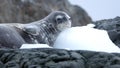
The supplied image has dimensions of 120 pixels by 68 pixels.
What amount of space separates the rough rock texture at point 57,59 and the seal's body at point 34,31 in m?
0.31

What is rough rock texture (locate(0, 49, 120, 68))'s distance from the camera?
3.47 ft

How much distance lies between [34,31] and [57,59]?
513 mm

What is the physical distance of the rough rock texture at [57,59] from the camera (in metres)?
1.06

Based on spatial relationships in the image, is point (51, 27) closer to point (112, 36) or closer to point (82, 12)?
point (112, 36)

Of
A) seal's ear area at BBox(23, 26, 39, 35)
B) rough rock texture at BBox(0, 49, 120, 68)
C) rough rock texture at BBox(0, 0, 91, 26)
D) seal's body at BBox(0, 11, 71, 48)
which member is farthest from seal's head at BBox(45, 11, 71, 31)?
rough rock texture at BBox(0, 0, 91, 26)

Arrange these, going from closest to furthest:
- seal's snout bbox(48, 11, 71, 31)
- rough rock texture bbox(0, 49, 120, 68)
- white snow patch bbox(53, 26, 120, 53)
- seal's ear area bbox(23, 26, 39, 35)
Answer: rough rock texture bbox(0, 49, 120, 68)
white snow patch bbox(53, 26, 120, 53)
seal's ear area bbox(23, 26, 39, 35)
seal's snout bbox(48, 11, 71, 31)

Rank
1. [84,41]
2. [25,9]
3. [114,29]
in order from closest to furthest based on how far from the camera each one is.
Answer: [84,41] → [114,29] → [25,9]

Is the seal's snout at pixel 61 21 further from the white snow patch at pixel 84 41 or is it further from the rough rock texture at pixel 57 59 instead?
the rough rock texture at pixel 57 59

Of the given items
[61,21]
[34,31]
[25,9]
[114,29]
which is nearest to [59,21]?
[61,21]

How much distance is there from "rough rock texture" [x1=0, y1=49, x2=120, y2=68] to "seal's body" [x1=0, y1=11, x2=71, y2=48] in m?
0.31

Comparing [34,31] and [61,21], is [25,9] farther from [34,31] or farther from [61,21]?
[34,31]

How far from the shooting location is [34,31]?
1572 mm

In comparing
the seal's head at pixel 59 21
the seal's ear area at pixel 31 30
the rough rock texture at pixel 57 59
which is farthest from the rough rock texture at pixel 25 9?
the rough rock texture at pixel 57 59

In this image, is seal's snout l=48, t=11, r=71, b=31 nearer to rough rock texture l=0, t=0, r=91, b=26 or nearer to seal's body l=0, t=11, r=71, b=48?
seal's body l=0, t=11, r=71, b=48
